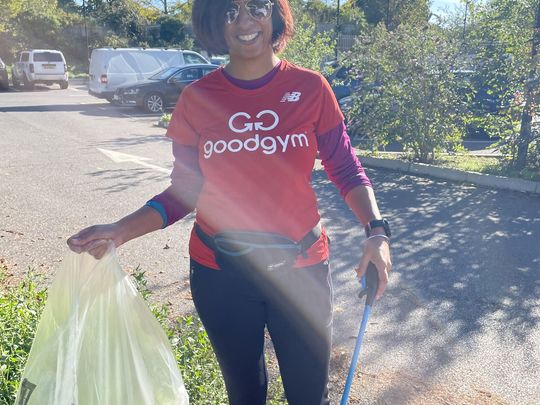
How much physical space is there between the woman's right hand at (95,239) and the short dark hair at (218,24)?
73cm

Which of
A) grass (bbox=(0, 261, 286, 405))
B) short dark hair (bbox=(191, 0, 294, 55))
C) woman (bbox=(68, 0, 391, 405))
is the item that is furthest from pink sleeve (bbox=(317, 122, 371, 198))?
grass (bbox=(0, 261, 286, 405))

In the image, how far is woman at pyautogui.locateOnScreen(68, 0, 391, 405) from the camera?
2014mm

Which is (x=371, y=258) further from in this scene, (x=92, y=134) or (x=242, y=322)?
(x=92, y=134)

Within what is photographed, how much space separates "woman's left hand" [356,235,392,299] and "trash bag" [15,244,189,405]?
0.68 meters

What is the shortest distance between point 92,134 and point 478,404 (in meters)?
11.8

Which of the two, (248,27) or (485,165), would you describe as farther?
(485,165)

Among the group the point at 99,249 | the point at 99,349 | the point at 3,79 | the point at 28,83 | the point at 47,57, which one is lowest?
the point at 28,83

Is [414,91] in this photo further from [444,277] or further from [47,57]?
[47,57]

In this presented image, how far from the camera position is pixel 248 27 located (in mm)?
2098

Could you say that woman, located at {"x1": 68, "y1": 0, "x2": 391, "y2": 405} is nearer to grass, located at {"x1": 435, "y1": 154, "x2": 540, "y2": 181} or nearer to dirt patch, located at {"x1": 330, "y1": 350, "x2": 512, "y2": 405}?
dirt patch, located at {"x1": 330, "y1": 350, "x2": 512, "y2": 405}

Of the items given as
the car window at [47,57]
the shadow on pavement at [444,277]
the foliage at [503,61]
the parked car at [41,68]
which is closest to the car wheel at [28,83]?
the parked car at [41,68]

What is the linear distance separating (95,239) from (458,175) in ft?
25.8

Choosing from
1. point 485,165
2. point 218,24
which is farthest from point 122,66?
point 218,24

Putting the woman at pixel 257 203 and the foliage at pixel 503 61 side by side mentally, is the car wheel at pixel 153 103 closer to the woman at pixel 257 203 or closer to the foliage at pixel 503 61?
the foliage at pixel 503 61
